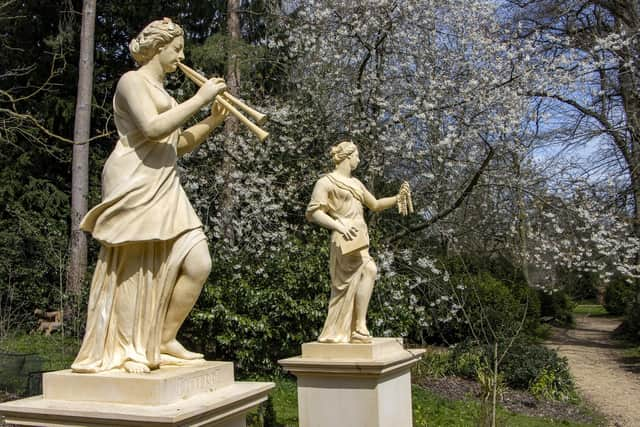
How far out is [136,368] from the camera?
3.29 metres

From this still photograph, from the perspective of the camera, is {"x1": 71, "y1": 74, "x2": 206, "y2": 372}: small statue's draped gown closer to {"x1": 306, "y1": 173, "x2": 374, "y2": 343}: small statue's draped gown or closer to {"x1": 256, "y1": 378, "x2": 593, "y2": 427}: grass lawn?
{"x1": 306, "y1": 173, "x2": 374, "y2": 343}: small statue's draped gown

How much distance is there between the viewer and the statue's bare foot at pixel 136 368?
10.8ft

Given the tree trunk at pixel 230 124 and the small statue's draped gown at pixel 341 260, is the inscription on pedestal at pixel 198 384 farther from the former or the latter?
the tree trunk at pixel 230 124

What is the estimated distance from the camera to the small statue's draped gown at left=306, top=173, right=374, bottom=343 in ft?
21.7

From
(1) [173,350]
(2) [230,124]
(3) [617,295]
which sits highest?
(2) [230,124]

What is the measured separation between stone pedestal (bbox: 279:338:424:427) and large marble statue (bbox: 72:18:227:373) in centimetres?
290

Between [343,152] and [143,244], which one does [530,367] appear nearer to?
[343,152]

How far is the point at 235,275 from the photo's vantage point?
35.4 feet

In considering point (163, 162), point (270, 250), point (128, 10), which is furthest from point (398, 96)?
point (163, 162)

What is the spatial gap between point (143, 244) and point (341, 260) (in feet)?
11.0

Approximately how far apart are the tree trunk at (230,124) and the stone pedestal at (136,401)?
325 inches

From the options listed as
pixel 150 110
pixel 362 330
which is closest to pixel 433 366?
pixel 362 330

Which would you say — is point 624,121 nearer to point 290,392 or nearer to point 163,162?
point 290,392

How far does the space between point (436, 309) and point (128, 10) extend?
1096 centimetres
